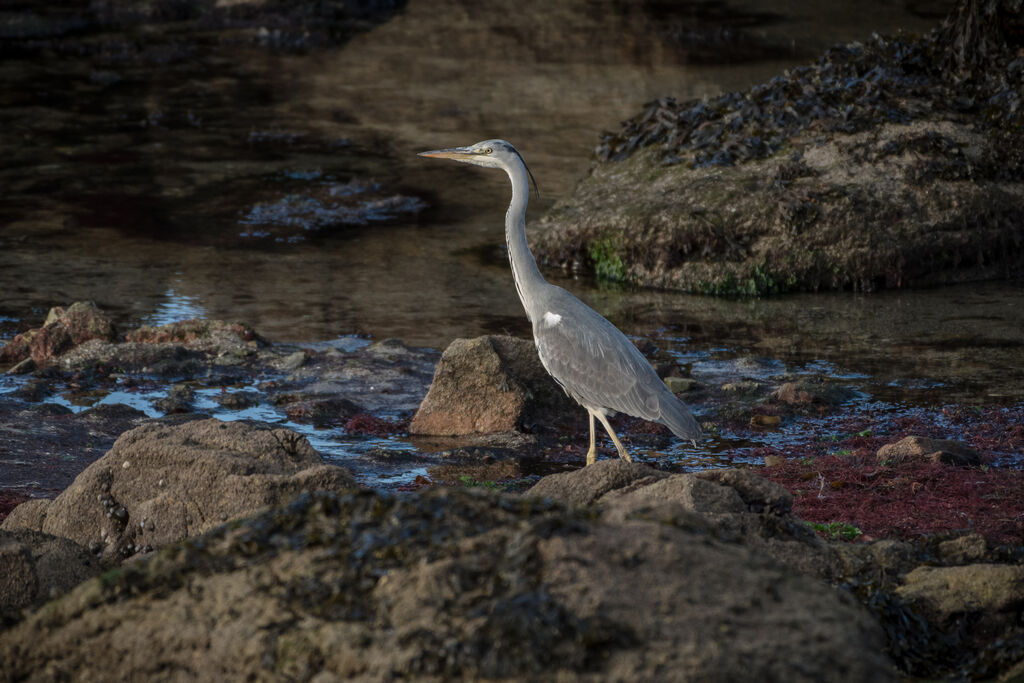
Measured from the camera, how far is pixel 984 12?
16.0 metres

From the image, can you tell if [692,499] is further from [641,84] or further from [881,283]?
[641,84]

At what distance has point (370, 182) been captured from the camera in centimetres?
1827

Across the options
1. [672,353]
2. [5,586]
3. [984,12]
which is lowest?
[672,353]

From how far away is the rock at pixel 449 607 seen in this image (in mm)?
3359

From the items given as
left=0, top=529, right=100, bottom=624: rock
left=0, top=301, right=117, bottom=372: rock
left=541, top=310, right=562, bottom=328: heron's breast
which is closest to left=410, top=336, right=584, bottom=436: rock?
left=541, top=310, right=562, bottom=328: heron's breast

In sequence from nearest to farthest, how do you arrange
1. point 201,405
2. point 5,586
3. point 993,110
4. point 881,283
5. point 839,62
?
1. point 5,586
2. point 201,405
3. point 881,283
4. point 993,110
5. point 839,62

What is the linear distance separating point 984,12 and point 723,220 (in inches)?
216

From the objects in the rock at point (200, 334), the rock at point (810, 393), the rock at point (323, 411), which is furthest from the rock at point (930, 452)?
the rock at point (200, 334)

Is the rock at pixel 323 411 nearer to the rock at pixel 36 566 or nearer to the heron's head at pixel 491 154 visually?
the heron's head at pixel 491 154

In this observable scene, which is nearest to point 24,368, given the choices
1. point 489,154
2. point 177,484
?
point 489,154

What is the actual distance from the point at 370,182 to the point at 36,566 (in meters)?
13.5

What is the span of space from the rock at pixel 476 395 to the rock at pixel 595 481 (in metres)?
3.31

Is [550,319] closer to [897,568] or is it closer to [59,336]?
[897,568]

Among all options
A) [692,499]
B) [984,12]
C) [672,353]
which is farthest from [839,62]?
[692,499]
